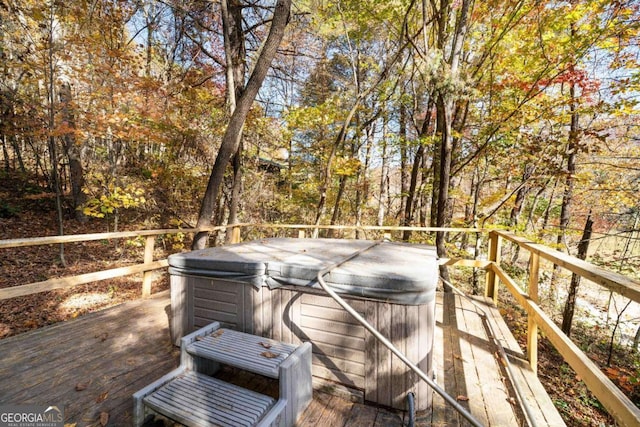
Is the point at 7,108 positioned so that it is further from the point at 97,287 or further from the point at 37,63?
the point at 97,287

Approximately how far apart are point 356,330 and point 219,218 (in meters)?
6.63

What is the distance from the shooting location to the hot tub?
71.7 inches

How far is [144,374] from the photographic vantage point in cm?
223

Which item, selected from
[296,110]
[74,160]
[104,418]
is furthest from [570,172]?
[74,160]

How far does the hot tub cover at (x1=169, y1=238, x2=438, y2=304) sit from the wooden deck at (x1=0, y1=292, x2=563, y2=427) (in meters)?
0.74

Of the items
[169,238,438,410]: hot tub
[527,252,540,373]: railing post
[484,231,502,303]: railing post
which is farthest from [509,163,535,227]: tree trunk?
[169,238,438,410]: hot tub

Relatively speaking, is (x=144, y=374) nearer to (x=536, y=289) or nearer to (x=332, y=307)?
(x=332, y=307)

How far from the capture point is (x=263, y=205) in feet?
32.0

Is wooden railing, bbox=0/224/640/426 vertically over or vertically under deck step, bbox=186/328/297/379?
over

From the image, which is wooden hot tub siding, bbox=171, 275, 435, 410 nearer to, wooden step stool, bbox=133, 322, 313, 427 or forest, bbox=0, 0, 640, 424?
wooden step stool, bbox=133, 322, 313, 427

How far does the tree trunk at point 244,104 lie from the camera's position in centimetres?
433

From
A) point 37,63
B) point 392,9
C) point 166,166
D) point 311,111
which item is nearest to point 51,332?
point 166,166

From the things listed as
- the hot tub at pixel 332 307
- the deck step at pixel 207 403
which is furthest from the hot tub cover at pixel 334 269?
the deck step at pixel 207 403

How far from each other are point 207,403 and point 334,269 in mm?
1054
